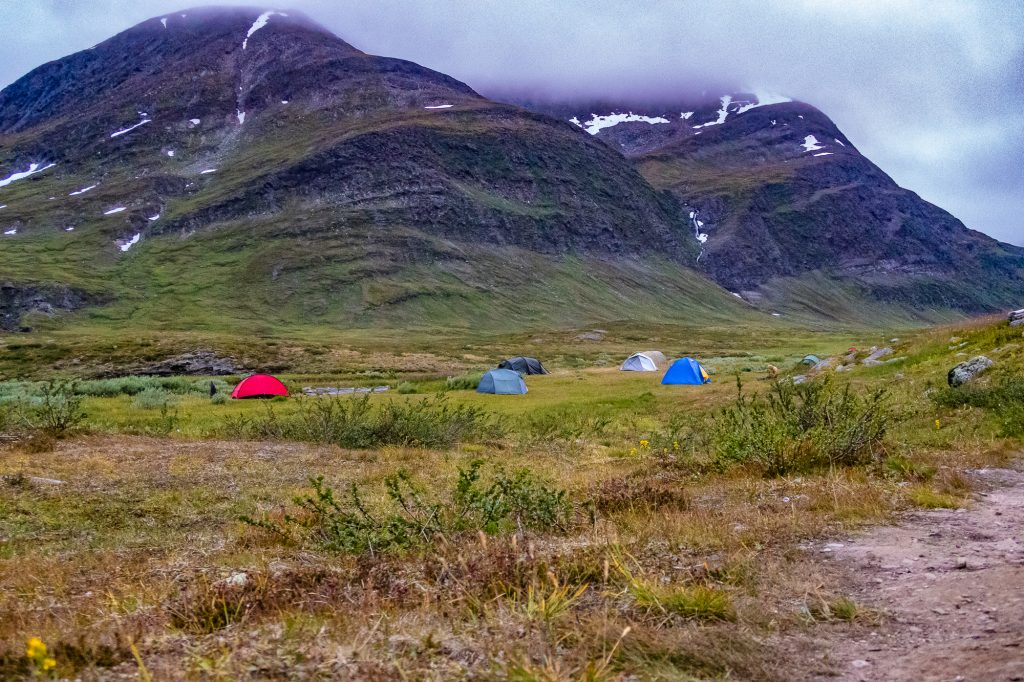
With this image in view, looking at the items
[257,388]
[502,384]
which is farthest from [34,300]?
[502,384]

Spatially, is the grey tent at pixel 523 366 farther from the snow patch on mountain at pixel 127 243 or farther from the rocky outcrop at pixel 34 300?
the snow patch on mountain at pixel 127 243

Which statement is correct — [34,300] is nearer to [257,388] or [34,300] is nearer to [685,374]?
[257,388]

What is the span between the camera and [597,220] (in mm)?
195000

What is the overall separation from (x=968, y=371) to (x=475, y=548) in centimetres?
1325

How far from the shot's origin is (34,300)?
388ft

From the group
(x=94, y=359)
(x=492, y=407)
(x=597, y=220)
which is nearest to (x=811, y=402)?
(x=492, y=407)

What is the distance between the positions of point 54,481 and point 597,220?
7537 inches

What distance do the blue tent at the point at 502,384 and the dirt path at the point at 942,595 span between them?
29316 mm

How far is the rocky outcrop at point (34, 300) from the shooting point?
4488 inches

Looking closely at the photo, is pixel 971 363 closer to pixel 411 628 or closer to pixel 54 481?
pixel 411 628

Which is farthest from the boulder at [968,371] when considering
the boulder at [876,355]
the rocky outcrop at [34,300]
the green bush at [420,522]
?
the rocky outcrop at [34,300]

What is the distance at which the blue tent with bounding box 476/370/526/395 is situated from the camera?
35406 mm

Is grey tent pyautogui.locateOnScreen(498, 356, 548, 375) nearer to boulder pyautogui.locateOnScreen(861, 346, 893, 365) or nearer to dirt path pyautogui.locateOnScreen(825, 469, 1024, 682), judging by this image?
boulder pyautogui.locateOnScreen(861, 346, 893, 365)

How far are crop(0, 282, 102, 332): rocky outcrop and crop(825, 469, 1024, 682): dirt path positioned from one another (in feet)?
433
